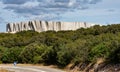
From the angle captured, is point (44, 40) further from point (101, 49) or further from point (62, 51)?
point (101, 49)

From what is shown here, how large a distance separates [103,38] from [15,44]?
4338 centimetres

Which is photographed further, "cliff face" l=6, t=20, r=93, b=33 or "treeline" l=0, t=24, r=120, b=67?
"cliff face" l=6, t=20, r=93, b=33

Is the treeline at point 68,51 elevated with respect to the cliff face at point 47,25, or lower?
elevated

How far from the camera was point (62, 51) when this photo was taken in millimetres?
61344

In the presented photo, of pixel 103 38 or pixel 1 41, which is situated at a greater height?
pixel 103 38

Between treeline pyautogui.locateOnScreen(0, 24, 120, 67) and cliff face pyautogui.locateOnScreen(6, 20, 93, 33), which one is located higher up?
treeline pyautogui.locateOnScreen(0, 24, 120, 67)

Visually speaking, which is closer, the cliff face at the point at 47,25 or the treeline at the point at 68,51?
the treeline at the point at 68,51

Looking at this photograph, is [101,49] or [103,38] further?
[103,38]

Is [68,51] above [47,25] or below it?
above

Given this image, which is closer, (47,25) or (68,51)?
(68,51)

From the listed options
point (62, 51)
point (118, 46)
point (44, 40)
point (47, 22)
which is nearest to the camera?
point (118, 46)

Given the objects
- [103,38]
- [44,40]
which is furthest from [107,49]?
[44,40]

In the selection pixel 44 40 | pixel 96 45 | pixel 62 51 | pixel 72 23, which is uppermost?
pixel 96 45

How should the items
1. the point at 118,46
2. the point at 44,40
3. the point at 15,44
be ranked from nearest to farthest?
1. the point at 118,46
2. the point at 44,40
3. the point at 15,44
